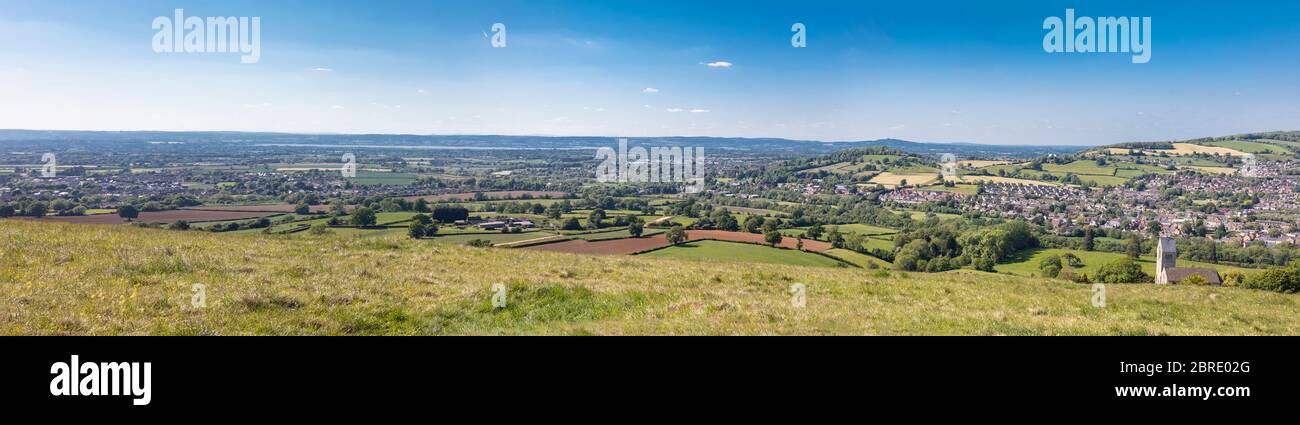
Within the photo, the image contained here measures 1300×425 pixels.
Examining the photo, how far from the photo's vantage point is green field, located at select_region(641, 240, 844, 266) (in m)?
50.2

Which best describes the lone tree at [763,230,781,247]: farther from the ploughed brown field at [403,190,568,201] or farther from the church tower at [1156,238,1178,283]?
the ploughed brown field at [403,190,568,201]

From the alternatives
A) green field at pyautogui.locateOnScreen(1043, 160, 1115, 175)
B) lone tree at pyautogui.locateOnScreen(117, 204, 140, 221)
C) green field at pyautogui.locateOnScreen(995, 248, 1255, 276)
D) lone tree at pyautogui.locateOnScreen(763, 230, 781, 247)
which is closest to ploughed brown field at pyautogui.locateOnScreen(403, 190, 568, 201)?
lone tree at pyautogui.locateOnScreen(117, 204, 140, 221)

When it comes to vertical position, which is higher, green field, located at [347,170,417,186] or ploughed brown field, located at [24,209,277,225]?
green field, located at [347,170,417,186]

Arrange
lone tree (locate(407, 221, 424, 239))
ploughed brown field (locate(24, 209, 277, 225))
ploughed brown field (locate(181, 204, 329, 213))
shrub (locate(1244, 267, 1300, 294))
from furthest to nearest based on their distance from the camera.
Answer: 1. ploughed brown field (locate(181, 204, 329, 213))
2. ploughed brown field (locate(24, 209, 277, 225))
3. lone tree (locate(407, 221, 424, 239))
4. shrub (locate(1244, 267, 1300, 294))

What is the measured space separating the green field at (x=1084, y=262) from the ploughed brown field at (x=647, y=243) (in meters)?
19.6

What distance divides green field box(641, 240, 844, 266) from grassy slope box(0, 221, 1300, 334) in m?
29.5

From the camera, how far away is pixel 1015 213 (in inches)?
4427

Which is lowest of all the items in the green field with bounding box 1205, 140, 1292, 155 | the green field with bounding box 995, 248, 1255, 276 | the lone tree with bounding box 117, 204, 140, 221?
the green field with bounding box 995, 248, 1255, 276

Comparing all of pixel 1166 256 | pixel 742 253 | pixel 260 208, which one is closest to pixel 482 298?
pixel 742 253

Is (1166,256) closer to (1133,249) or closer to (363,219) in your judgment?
(1133,249)

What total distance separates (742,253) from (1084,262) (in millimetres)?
42041
